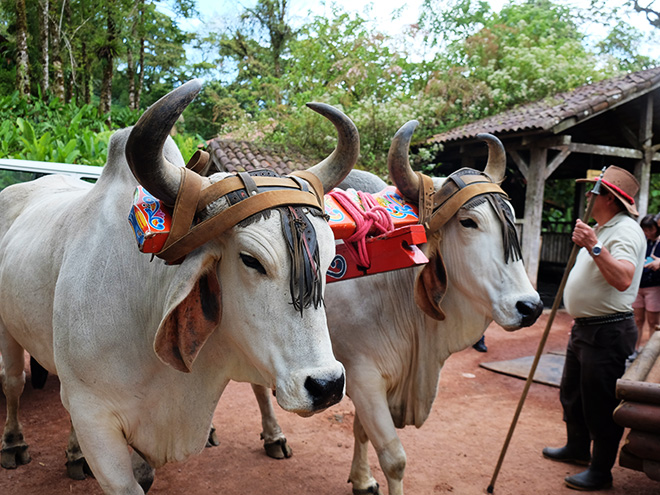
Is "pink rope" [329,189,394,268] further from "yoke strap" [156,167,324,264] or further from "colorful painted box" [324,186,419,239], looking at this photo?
"yoke strap" [156,167,324,264]

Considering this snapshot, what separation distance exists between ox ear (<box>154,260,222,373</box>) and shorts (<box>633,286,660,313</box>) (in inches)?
258

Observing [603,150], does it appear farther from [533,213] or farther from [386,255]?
[386,255]

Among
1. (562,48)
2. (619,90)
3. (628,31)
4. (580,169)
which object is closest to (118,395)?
(619,90)

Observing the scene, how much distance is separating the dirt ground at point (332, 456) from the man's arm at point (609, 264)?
4.65ft

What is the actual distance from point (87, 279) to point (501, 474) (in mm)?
3127

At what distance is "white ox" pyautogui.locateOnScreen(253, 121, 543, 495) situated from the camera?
8.97ft

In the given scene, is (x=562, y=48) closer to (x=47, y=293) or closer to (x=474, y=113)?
(x=474, y=113)

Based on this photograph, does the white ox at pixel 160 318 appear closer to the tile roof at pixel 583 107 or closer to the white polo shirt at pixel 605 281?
the white polo shirt at pixel 605 281

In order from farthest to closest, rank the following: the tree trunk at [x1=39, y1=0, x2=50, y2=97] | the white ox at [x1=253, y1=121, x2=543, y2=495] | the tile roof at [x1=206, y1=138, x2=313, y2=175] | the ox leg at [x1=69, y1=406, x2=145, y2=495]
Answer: the tree trunk at [x1=39, y1=0, x2=50, y2=97] → the tile roof at [x1=206, y1=138, x2=313, y2=175] → the white ox at [x1=253, y1=121, x2=543, y2=495] → the ox leg at [x1=69, y1=406, x2=145, y2=495]

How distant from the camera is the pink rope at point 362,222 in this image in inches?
100.0

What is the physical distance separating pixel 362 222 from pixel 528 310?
91 centimetres

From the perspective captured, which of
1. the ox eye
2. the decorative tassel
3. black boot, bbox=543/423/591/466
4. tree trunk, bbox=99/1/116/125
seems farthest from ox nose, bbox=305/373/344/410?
tree trunk, bbox=99/1/116/125

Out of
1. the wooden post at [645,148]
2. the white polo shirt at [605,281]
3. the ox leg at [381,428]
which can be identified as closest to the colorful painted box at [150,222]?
the ox leg at [381,428]

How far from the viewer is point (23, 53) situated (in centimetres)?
1320
